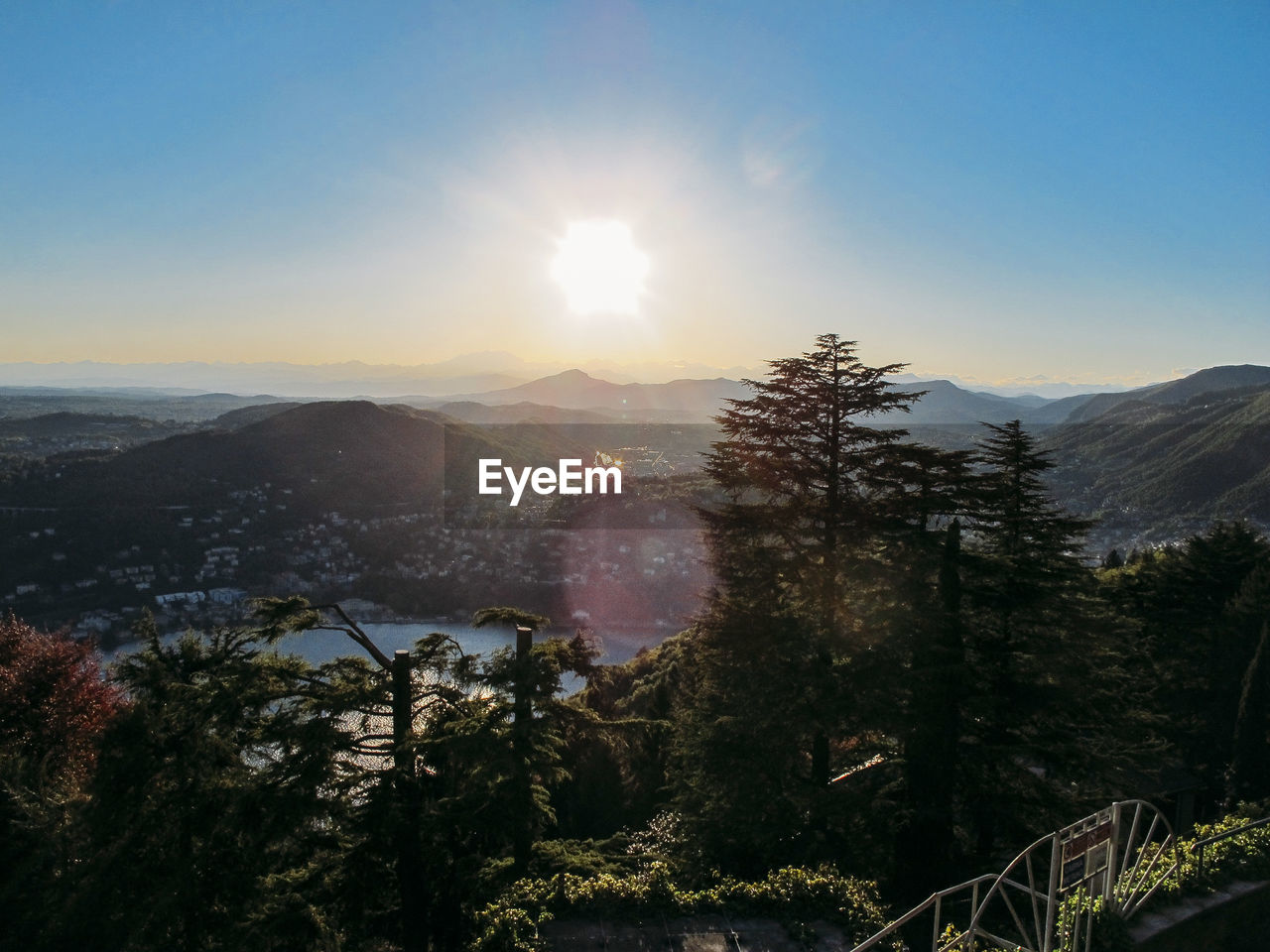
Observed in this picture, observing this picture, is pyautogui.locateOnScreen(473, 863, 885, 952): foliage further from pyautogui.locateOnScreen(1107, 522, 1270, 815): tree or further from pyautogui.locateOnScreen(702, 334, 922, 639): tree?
pyautogui.locateOnScreen(1107, 522, 1270, 815): tree

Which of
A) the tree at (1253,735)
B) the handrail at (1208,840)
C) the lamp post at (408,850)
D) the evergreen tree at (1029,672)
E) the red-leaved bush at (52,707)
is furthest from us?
the tree at (1253,735)

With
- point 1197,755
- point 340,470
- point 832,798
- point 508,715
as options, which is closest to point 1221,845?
point 832,798

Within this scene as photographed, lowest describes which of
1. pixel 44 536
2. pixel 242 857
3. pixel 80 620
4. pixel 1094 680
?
pixel 80 620

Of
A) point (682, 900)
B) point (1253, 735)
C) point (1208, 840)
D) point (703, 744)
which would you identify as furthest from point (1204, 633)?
point (682, 900)

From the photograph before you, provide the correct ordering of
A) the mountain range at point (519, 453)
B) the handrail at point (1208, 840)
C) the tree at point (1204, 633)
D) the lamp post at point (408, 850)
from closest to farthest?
the handrail at point (1208, 840), the lamp post at point (408, 850), the tree at point (1204, 633), the mountain range at point (519, 453)

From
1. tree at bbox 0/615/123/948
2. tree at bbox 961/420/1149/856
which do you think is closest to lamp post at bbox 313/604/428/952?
tree at bbox 0/615/123/948

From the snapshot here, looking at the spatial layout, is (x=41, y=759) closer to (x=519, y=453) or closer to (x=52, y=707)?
(x=52, y=707)

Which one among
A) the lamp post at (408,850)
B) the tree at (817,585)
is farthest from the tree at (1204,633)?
the lamp post at (408,850)

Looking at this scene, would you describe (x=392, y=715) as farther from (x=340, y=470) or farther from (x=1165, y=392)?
(x=1165, y=392)

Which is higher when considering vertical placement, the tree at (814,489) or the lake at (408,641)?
the tree at (814,489)

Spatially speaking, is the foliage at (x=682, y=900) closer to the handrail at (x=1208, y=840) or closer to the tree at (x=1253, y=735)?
the handrail at (x=1208, y=840)

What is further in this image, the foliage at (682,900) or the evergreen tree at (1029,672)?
the evergreen tree at (1029,672)
